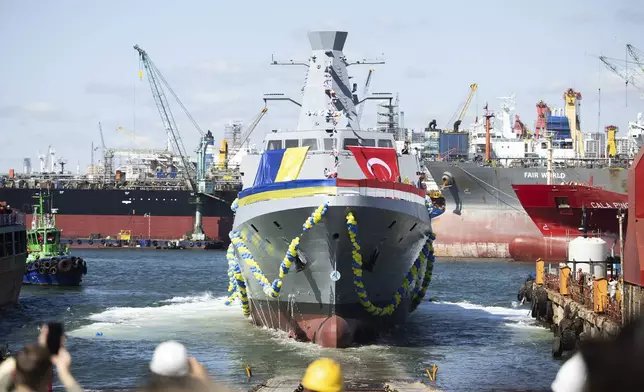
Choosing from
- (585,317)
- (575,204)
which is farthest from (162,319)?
(575,204)

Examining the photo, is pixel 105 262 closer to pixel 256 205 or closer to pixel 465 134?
pixel 465 134

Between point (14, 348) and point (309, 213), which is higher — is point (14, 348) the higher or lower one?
the lower one

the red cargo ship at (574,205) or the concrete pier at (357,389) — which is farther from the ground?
the red cargo ship at (574,205)

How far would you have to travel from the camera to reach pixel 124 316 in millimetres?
36531

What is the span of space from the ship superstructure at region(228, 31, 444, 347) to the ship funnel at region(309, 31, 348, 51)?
2326 mm

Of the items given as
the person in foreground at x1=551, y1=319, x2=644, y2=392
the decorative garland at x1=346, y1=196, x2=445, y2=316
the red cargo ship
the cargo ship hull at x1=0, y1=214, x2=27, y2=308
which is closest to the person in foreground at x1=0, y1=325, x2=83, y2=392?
the person in foreground at x1=551, y1=319, x2=644, y2=392

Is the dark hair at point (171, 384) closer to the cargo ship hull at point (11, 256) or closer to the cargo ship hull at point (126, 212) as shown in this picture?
the cargo ship hull at point (11, 256)

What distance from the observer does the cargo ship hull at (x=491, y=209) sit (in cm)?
7250

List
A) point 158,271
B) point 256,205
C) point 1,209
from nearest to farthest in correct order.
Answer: point 256,205, point 1,209, point 158,271

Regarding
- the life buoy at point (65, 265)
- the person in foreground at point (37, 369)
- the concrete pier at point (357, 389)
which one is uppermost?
the person in foreground at point (37, 369)

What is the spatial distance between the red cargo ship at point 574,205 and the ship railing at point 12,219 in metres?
33.0

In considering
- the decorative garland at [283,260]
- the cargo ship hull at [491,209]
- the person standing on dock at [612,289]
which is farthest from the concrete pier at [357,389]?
the cargo ship hull at [491,209]

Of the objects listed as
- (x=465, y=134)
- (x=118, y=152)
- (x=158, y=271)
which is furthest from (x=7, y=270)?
(x=118, y=152)

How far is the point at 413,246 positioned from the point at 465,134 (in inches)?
3034
